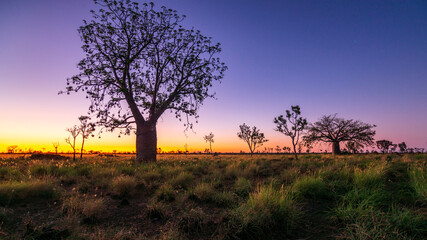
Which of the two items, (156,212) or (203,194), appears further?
(203,194)

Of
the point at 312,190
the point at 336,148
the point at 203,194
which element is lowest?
the point at 336,148

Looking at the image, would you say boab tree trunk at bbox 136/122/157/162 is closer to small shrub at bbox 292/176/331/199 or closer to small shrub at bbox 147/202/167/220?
small shrub at bbox 147/202/167/220

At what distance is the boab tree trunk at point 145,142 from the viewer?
46.6ft

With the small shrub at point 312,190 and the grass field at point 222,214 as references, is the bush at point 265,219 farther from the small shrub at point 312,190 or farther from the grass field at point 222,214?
the small shrub at point 312,190

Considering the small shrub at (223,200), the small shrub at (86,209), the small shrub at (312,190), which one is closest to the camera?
Answer: the small shrub at (86,209)

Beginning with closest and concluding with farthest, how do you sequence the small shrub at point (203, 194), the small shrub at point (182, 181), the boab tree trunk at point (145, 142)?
the small shrub at point (203, 194)
the small shrub at point (182, 181)
the boab tree trunk at point (145, 142)

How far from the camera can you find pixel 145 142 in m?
14.2

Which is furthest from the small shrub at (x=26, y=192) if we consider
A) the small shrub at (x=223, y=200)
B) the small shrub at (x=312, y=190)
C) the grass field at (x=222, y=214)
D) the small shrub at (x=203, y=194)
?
the small shrub at (x=312, y=190)

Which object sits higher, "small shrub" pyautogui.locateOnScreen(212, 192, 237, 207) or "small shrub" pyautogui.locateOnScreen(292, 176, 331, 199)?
"small shrub" pyautogui.locateOnScreen(292, 176, 331, 199)

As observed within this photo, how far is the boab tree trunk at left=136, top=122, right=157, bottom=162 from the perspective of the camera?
46.6ft

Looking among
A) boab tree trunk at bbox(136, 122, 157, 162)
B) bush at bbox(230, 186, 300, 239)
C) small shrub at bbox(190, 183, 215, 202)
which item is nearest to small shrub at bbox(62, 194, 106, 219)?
small shrub at bbox(190, 183, 215, 202)

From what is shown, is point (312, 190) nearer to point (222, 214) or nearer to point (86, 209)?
point (222, 214)

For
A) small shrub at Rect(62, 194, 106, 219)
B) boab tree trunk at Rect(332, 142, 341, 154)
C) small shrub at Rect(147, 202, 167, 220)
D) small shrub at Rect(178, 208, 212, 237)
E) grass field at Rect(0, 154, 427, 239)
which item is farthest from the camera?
boab tree trunk at Rect(332, 142, 341, 154)

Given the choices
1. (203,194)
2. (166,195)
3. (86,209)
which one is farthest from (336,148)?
(86,209)
